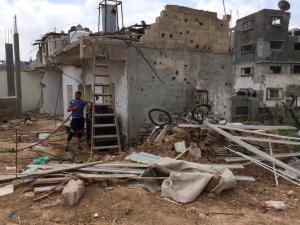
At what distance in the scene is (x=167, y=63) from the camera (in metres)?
10.5

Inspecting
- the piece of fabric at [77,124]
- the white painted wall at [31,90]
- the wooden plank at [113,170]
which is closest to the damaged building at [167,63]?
the piece of fabric at [77,124]

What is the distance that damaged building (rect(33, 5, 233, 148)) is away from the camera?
9883mm

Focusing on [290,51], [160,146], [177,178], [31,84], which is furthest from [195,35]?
[290,51]

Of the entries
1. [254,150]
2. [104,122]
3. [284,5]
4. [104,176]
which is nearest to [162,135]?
[104,122]

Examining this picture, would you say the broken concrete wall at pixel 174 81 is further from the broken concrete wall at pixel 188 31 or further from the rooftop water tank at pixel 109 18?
the rooftop water tank at pixel 109 18

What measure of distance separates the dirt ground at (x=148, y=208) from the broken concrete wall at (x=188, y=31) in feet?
18.1

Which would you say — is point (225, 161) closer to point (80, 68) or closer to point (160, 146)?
point (160, 146)

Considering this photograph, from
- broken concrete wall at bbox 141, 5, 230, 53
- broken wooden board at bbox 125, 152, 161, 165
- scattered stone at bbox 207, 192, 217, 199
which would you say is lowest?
scattered stone at bbox 207, 192, 217, 199

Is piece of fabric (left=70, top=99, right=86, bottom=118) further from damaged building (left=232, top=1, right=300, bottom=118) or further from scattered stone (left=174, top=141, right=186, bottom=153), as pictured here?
damaged building (left=232, top=1, right=300, bottom=118)

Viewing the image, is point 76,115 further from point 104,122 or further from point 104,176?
point 104,176

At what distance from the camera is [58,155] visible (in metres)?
9.81

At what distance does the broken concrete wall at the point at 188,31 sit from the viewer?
10203 mm

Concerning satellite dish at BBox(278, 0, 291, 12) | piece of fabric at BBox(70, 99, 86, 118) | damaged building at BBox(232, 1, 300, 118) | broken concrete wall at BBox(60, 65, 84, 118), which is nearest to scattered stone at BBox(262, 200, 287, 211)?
piece of fabric at BBox(70, 99, 86, 118)

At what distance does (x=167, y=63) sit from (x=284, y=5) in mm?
27535
